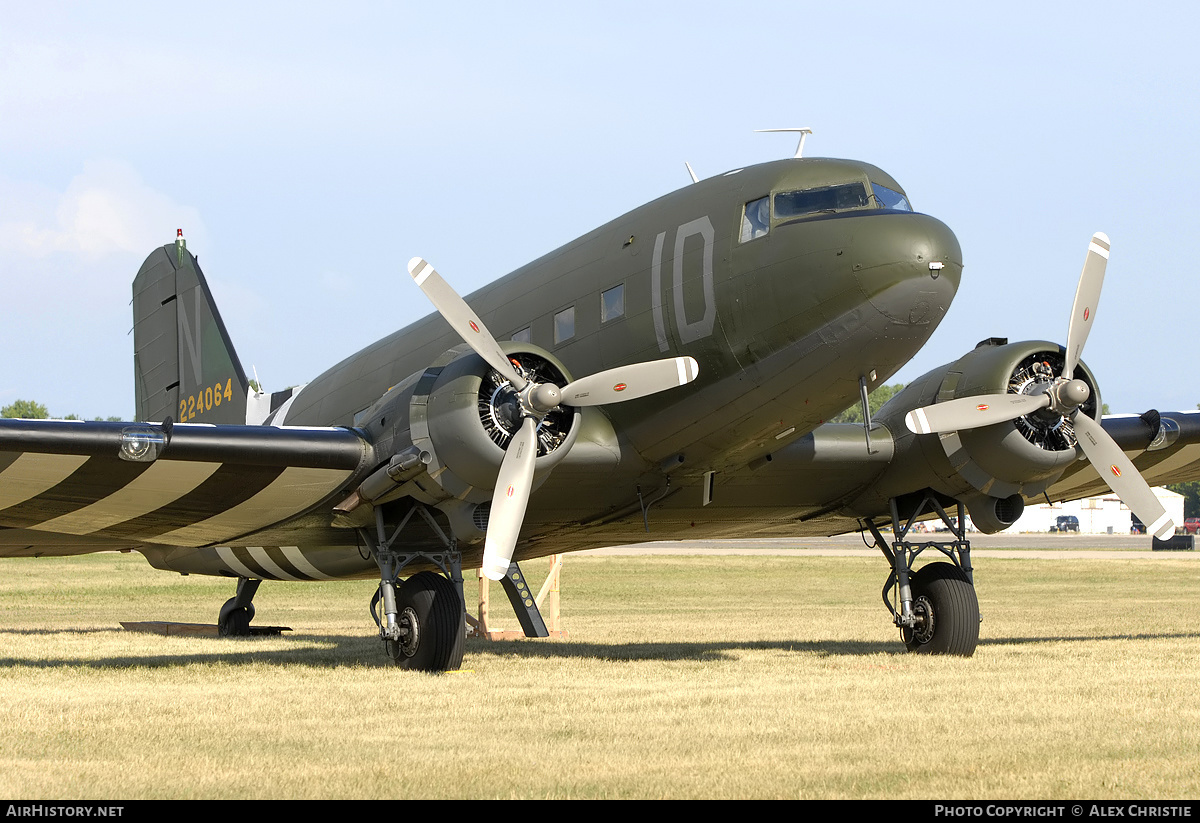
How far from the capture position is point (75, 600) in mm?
29703

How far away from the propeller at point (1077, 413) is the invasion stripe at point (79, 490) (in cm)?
836

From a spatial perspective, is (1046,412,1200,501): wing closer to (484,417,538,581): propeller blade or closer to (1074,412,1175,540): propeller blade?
(1074,412,1175,540): propeller blade

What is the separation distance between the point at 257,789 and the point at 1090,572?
40.6 metres

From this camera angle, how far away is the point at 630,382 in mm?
12516

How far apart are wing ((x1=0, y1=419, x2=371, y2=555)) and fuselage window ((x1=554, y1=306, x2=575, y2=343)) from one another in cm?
248

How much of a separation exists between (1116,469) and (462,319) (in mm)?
7681

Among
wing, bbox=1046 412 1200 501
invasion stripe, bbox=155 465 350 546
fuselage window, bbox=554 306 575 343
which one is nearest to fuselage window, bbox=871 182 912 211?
fuselage window, bbox=554 306 575 343

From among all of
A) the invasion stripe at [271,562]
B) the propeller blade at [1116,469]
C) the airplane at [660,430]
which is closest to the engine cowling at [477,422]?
the airplane at [660,430]

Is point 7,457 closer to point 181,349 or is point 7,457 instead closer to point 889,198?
point 889,198

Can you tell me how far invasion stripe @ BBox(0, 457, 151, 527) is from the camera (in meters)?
12.9

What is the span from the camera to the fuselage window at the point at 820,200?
494 inches

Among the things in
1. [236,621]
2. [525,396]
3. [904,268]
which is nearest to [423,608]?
[525,396]

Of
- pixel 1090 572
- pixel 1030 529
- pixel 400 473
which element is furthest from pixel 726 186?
pixel 1030 529
